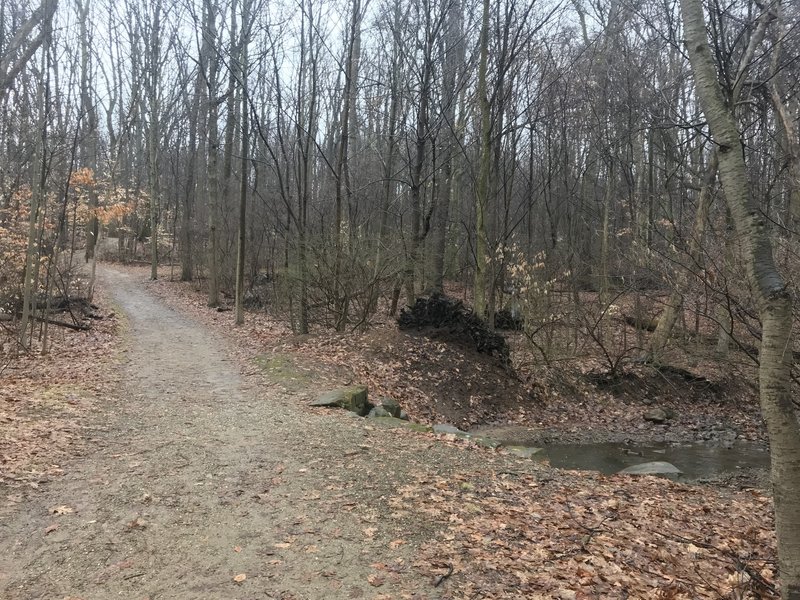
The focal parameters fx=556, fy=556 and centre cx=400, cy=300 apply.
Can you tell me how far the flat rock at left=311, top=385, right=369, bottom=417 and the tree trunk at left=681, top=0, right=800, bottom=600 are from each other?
6.40 meters

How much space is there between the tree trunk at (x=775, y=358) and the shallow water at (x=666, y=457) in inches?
220

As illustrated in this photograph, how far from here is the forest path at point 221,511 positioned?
3730mm

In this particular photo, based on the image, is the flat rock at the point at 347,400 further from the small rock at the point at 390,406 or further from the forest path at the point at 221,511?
the forest path at the point at 221,511

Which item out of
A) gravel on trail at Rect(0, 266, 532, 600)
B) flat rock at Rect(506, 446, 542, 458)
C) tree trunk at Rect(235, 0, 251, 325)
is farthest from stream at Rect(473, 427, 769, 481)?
tree trunk at Rect(235, 0, 251, 325)

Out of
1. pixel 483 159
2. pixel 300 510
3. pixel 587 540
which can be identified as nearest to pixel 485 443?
pixel 587 540

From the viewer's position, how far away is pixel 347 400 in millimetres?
8914

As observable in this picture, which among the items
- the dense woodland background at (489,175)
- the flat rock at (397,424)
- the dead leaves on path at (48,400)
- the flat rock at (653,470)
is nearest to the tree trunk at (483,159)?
the dense woodland background at (489,175)

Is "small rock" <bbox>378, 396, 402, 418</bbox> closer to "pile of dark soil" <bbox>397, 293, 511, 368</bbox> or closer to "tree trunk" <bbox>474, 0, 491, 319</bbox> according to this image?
"pile of dark soil" <bbox>397, 293, 511, 368</bbox>

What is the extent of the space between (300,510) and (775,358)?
12.4ft

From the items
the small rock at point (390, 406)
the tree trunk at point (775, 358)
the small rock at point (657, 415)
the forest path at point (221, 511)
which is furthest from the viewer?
the small rock at point (657, 415)

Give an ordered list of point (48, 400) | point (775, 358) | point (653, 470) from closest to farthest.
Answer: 1. point (775, 358)
2. point (48, 400)
3. point (653, 470)

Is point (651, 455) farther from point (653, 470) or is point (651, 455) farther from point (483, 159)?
point (483, 159)

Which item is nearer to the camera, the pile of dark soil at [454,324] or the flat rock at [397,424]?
the flat rock at [397,424]

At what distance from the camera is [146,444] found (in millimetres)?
6473
